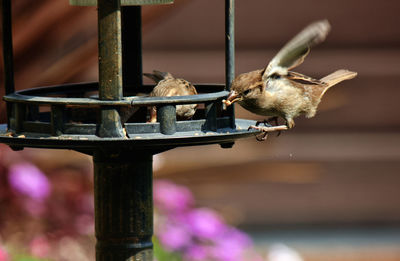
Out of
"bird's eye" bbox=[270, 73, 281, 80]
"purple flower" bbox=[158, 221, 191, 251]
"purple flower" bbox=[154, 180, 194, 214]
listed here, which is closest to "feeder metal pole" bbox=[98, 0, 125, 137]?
"bird's eye" bbox=[270, 73, 281, 80]

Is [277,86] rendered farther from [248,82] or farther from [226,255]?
[226,255]

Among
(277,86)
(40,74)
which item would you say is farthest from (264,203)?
(277,86)

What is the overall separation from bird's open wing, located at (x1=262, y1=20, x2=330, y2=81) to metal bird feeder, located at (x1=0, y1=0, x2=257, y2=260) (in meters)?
0.20

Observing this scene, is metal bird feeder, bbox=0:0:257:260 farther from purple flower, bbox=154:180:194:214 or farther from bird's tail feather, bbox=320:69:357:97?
purple flower, bbox=154:180:194:214

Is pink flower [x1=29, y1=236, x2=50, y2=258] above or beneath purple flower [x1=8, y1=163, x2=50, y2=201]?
beneath

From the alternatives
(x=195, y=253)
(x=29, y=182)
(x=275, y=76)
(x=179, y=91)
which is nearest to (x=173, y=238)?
(x=195, y=253)

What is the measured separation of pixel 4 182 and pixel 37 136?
82.1 inches

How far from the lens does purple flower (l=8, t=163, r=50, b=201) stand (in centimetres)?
439

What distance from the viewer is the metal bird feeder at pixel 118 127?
248cm

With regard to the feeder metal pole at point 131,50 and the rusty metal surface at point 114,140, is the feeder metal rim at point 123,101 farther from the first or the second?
the feeder metal pole at point 131,50

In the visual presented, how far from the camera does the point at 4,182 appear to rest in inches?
179

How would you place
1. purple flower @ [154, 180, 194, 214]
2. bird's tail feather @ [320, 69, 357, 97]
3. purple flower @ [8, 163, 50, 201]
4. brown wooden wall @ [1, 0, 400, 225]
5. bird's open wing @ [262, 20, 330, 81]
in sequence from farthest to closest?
brown wooden wall @ [1, 0, 400, 225] → purple flower @ [154, 180, 194, 214] → purple flower @ [8, 163, 50, 201] → bird's tail feather @ [320, 69, 357, 97] → bird's open wing @ [262, 20, 330, 81]

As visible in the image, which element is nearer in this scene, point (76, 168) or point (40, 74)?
point (40, 74)

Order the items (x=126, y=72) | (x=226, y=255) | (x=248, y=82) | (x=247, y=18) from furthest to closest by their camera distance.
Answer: (x=247, y=18) → (x=226, y=255) → (x=126, y=72) → (x=248, y=82)
